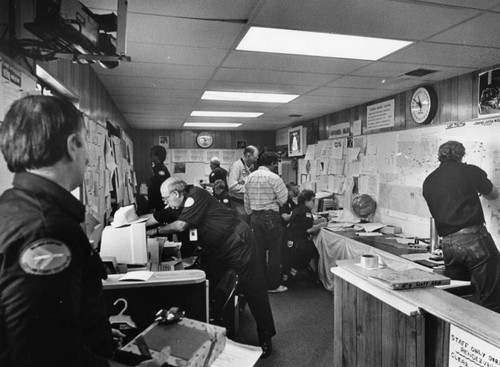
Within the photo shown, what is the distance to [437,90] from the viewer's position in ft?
12.0

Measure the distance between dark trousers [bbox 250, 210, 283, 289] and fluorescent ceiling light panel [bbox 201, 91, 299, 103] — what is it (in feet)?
4.37

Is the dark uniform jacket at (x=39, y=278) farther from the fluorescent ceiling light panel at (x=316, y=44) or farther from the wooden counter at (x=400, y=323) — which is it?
the fluorescent ceiling light panel at (x=316, y=44)

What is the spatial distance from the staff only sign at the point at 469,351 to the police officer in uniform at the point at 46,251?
→ 109cm

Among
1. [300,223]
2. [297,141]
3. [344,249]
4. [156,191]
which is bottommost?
[344,249]

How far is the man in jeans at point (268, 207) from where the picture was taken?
13.1 ft

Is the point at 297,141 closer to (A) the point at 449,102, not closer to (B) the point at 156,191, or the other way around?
(B) the point at 156,191

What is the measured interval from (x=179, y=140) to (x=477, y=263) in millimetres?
6783

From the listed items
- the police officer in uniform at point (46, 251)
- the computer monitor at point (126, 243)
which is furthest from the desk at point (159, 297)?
the police officer in uniform at point (46, 251)

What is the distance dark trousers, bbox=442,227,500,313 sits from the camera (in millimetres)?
2633

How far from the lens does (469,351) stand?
1.24m

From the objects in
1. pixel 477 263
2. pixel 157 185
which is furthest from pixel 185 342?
pixel 157 185

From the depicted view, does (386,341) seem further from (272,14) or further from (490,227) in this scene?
(490,227)

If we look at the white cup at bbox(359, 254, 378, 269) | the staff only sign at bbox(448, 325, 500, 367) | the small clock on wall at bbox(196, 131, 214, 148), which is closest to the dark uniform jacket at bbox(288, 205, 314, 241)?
the white cup at bbox(359, 254, 378, 269)

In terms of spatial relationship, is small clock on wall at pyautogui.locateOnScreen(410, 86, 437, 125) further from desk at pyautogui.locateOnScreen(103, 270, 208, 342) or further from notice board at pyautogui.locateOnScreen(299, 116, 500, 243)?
desk at pyautogui.locateOnScreen(103, 270, 208, 342)
